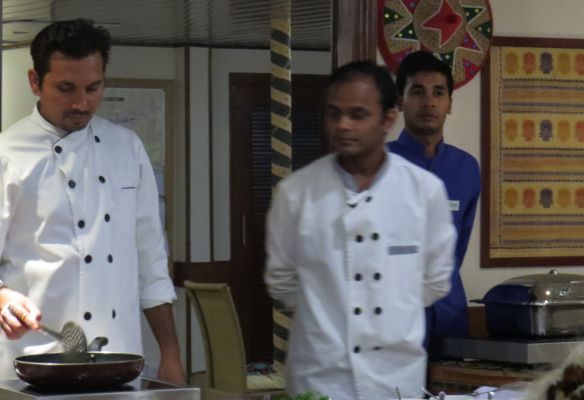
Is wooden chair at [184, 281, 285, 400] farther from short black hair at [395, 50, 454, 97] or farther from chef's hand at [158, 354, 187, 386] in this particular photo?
chef's hand at [158, 354, 187, 386]

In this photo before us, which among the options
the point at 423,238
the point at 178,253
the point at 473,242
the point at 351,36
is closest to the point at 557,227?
the point at 473,242

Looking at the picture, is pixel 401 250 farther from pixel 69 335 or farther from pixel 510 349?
pixel 510 349

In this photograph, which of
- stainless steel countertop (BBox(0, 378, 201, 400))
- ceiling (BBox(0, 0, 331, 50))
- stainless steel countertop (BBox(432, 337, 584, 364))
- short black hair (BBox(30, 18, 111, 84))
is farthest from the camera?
ceiling (BBox(0, 0, 331, 50))

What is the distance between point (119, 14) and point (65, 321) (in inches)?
223

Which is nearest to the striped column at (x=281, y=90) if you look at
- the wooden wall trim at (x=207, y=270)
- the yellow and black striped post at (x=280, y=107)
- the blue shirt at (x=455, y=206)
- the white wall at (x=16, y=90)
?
the yellow and black striped post at (x=280, y=107)

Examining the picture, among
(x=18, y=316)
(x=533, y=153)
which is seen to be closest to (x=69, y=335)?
(x=18, y=316)

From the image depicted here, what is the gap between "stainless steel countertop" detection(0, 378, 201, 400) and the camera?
217cm

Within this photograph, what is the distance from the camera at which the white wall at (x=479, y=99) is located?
4340 mm

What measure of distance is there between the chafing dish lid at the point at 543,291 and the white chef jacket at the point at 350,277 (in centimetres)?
103

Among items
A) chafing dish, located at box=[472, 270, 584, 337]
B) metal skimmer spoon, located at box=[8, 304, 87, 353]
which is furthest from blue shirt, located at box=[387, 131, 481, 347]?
metal skimmer spoon, located at box=[8, 304, 87, 353]

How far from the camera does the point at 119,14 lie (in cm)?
816

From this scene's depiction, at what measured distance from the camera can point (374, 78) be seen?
110 inches

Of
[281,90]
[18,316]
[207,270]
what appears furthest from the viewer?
[207,270]

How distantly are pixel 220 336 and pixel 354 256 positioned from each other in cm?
354
